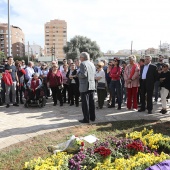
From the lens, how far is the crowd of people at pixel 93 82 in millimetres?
6271

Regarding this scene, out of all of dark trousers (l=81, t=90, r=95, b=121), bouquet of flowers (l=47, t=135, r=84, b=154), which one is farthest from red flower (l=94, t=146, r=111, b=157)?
dark trousers (l=81, t=90, r=95, b=121)

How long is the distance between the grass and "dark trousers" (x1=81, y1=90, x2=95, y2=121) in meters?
0.39

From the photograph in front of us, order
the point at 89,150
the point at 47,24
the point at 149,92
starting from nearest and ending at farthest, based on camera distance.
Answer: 1. the point at 89,150
2. the point at 149,92
3. the point at 47,24

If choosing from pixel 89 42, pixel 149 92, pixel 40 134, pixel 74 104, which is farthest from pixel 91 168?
pixel 89 42

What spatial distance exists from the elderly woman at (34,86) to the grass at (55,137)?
337cm

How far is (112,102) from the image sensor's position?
8438mm

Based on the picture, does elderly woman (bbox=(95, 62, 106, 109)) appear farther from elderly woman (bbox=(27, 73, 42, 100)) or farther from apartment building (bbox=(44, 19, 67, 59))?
apartment building (bbox=(44, 19, 67, 59))

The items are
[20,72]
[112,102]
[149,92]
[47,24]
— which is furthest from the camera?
[47,24]

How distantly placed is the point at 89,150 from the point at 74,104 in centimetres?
544

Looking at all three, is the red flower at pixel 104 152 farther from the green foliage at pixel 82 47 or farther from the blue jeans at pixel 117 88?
the green foliage at pixel 82 47

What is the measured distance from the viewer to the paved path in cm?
549

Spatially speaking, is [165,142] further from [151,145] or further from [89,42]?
[89,42]

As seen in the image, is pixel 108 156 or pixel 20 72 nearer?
pixel 108 156

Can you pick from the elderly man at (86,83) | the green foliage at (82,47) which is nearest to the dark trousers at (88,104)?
the elderly man at (86,83)
